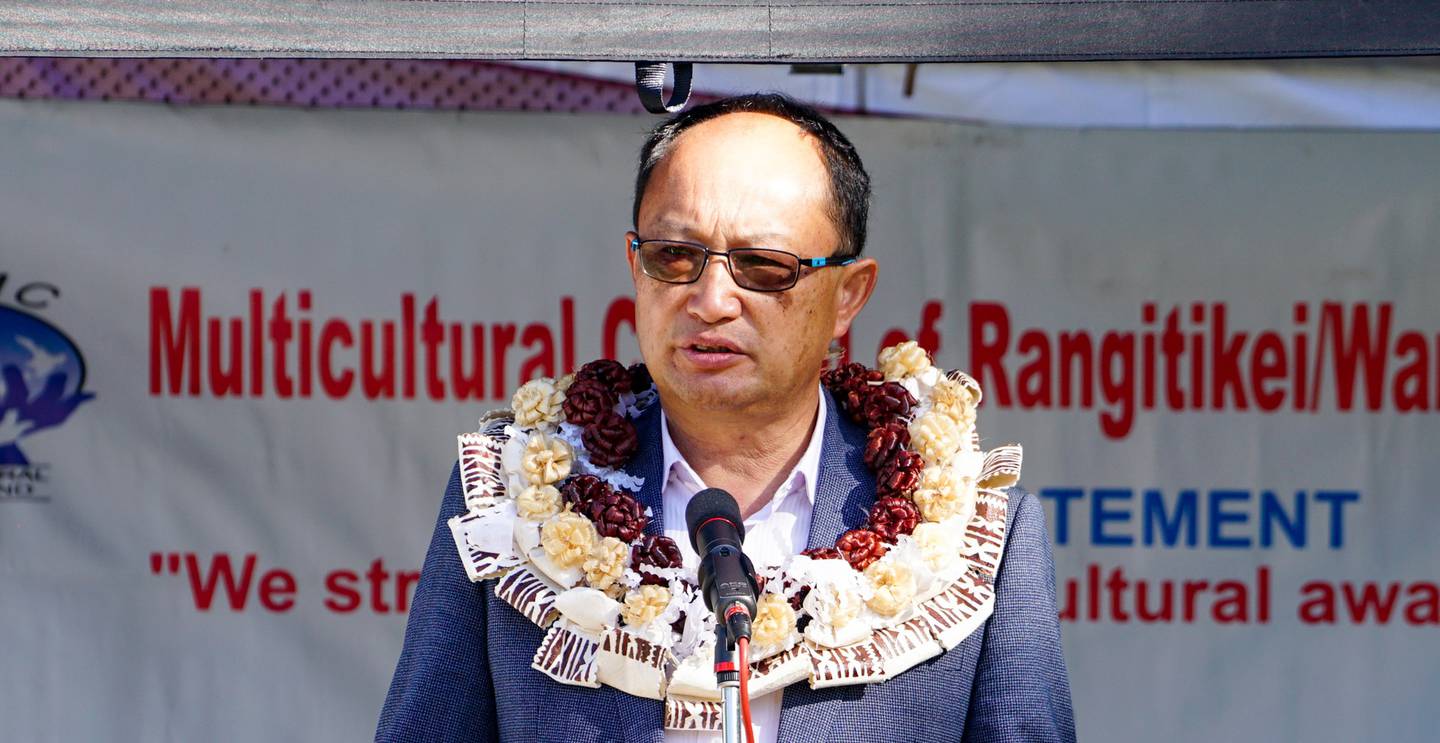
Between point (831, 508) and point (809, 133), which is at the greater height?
point (809, 133)

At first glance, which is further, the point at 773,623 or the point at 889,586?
the point at 889,586

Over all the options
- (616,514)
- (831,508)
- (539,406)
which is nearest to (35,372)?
(539,406)

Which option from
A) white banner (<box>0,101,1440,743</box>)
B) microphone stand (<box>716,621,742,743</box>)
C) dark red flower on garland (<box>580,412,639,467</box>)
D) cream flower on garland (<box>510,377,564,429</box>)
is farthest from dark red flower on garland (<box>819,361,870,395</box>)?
white banner (<box>0,101,1440,743</box>)

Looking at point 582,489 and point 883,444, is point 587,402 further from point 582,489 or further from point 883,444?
point 883,444

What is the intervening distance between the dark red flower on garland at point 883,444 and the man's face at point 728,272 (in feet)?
0.68

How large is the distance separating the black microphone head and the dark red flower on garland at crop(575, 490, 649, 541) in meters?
0.48

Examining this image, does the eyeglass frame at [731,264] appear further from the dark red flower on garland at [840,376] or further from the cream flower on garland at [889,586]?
the cream flower on garland at [889,586]

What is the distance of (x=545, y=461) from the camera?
8.64 feet

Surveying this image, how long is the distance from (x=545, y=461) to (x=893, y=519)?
59cm

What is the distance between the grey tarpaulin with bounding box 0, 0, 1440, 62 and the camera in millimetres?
2582

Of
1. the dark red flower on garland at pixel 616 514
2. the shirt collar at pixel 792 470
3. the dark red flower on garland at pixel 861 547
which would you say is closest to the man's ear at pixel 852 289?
the shirt collar at pixel 792 470

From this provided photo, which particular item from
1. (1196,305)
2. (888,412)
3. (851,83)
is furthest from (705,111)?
(1196,305)

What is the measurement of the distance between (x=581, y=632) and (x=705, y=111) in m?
0.86

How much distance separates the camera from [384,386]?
4.41m
